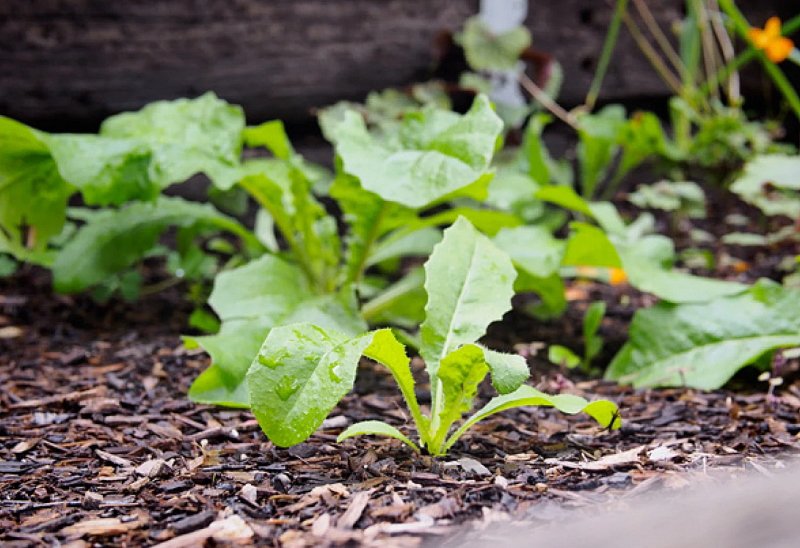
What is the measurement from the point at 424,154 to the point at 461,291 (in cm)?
39

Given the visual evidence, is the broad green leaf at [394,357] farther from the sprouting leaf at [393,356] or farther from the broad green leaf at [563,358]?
the broad green leaf at [563,358]

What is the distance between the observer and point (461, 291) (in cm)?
143

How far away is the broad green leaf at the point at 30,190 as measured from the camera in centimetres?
178

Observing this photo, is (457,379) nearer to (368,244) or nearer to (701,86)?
(368,244)

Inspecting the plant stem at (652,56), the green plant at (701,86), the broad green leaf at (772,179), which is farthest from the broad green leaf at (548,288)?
the plant stem at (652,56)

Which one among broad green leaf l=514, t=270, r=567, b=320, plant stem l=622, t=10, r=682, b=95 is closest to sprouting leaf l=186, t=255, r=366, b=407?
broad green leaf l=514, t=270, r=567, b=320

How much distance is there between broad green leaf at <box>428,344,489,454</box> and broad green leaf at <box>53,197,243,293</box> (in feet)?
3.47

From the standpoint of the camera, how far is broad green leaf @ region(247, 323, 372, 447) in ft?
3.64

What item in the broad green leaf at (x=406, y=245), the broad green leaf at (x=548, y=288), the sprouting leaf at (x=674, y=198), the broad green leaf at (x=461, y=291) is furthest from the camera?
the sprouting leaf at (x=674, y=198)

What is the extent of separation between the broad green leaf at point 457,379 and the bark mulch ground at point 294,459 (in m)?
0.06

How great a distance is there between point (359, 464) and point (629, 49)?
2.84 meters

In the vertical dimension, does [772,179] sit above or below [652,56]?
below

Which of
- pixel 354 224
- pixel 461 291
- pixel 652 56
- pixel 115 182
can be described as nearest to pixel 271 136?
pixel 354 224

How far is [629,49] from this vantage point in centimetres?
348
